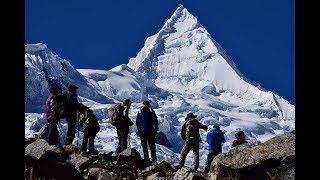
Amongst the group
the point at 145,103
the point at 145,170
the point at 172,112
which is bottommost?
the point at 145,170

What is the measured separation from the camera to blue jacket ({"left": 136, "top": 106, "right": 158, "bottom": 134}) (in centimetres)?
1189

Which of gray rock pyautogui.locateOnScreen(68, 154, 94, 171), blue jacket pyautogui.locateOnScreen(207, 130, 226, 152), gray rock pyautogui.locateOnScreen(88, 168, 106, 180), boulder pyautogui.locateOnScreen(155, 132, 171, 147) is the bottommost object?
gray rock pyautogui.locateOnScreen(88, 168, 106, 180)

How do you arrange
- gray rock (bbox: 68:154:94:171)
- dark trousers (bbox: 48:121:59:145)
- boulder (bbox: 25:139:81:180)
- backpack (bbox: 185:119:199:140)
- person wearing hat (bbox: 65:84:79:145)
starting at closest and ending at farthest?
1. boulder (bbox: 25:139:81:180)
2. gray rock (bbox: 68:154:94:171)
3. dark trousers (bbox: 48:121:59:145)
4. backpack (bbox: 185:119:199:140)
5. person wearing hat (bbox: 65:84:79:145)

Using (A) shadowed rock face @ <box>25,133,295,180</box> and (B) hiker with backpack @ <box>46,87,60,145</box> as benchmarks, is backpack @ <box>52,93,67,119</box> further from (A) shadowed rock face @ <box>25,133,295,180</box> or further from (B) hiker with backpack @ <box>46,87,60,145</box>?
(A) shadowed rock face @ <box>25,133,295,180</box>

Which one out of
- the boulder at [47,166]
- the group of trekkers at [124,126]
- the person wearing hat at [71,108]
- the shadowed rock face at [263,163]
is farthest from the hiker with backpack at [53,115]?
the shadowed rock face at [263,163]

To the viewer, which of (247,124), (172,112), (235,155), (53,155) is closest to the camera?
(235,155)

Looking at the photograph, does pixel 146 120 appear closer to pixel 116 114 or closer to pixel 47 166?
pixel 116 114

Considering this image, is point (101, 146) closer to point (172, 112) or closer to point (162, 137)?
point (162, 137)

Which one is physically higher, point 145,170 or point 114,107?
point 114,107

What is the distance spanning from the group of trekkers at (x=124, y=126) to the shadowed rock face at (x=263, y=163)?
2.84 meters

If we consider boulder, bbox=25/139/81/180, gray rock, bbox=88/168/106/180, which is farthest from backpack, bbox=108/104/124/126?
gray rock, bbox=88/168/106/180
